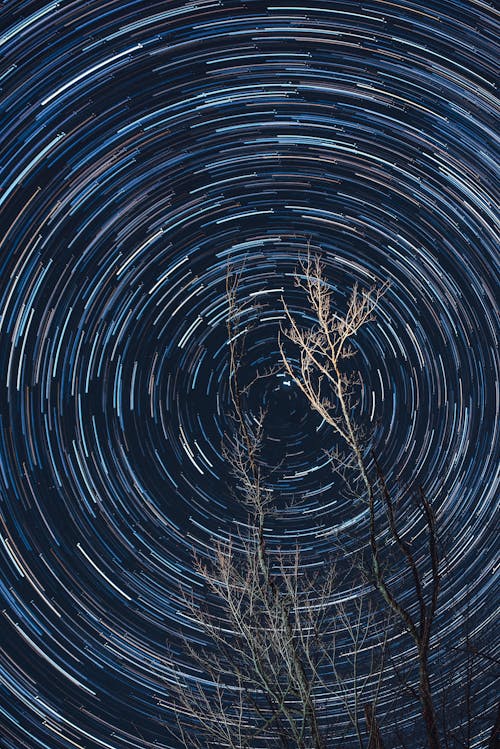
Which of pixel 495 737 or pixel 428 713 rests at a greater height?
pixel 495 737

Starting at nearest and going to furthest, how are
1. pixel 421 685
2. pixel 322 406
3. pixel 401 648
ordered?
pixel 421 685, pixel 322 406, pixel 401 648

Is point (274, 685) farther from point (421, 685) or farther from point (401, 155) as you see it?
point (401, 155)

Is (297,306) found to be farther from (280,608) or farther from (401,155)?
(280,608)

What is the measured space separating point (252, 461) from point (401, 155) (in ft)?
29.8

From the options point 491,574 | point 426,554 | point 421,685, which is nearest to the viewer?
point 421,685

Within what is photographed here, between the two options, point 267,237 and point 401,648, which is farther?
point 267,237

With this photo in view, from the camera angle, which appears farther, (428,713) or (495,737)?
(428,713)

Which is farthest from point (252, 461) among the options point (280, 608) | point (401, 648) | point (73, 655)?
point (73, 655)

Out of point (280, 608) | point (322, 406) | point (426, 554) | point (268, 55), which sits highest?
point (268, 55)

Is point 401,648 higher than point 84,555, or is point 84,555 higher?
point 401,648

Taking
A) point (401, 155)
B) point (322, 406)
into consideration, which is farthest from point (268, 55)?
point (322, 406)

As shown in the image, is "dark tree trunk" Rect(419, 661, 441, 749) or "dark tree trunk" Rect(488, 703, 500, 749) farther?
"dark tree trunk" Rect(419, 661, 441, 749)

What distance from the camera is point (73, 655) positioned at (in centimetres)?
1585

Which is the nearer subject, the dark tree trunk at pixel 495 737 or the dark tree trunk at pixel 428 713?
the dark tree trunk at pixel 495 737
